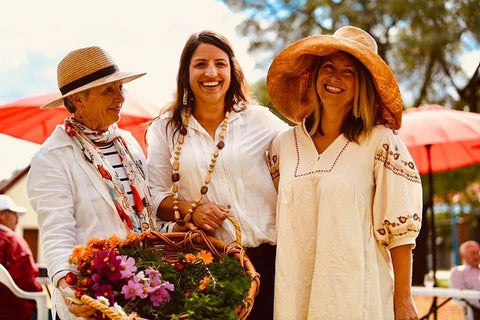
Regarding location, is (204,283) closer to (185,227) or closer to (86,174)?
(185,227)

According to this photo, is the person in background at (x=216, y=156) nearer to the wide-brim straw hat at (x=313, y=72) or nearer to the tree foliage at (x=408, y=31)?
the wide-brim straw hat at (x=313, y=72)

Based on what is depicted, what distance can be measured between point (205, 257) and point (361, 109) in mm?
880

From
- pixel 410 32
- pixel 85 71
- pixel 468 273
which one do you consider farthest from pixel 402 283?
pixel 410 32

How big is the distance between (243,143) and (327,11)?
37.2 feet

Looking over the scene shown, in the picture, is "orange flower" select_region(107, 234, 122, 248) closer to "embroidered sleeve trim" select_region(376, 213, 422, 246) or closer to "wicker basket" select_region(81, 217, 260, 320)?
"wicker basket" select_region(81, 217, 260, 320)

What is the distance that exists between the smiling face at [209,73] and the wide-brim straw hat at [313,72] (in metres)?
0.24

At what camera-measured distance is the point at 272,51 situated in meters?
14.3

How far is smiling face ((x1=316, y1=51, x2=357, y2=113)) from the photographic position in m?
2.79

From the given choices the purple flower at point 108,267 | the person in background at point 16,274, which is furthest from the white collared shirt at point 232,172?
the person in background at point 16,274

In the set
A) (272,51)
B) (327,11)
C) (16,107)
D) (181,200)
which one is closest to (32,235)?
(272,51)

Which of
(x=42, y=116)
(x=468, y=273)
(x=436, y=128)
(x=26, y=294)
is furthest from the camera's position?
(x=468, y=273)

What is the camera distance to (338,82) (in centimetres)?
279

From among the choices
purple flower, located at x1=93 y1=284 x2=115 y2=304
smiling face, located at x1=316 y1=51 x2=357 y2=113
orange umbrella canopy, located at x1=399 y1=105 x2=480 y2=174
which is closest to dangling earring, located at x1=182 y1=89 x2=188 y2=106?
smiling face, located at x1=316 y1=51 x2=357 y2=113

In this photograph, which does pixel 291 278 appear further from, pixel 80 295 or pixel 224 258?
pixel 80 295
